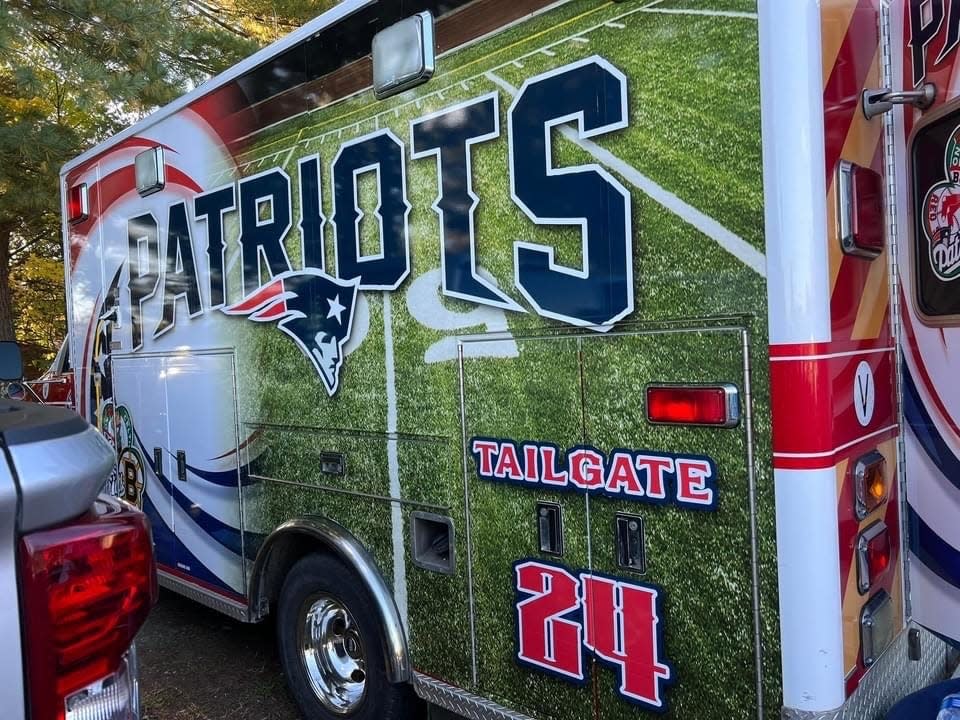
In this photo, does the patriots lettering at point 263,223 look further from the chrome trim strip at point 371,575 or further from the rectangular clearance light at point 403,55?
the chrome trim strip at point 371,575

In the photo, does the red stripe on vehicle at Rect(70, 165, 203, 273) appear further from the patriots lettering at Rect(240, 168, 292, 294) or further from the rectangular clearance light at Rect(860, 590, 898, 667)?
the rectangular clearance light at Rect(860, 590, 898, 667)

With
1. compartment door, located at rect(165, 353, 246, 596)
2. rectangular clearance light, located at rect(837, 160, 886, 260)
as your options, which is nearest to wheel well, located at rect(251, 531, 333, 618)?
compartment door, located at rect(165, 353, 246, 596)

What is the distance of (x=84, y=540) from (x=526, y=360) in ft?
4.83

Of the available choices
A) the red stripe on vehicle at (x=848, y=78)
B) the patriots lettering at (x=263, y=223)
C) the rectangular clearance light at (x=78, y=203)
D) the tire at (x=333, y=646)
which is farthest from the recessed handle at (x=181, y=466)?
the red stripe on vehicle at (x=848, y=78)

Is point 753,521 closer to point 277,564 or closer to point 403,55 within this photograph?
point 403,55

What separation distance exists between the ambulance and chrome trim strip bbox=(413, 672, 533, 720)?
15 mm

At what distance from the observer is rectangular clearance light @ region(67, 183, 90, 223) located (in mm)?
4961

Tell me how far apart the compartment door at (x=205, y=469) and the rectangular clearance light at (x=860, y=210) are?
2.72 m

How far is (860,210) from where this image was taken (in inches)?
83.4

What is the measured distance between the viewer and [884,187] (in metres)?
2.26

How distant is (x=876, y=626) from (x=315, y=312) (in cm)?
225

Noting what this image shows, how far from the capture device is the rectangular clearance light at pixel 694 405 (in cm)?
206

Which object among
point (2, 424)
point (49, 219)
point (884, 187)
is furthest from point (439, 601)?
point (49, 219)

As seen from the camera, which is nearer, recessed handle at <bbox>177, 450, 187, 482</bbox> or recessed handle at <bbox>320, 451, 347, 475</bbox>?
recessed handle at <bbox>320, 451, 347, 475</bbox>
